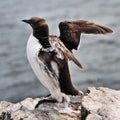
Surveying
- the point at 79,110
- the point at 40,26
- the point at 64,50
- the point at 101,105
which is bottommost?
the point at 79,110

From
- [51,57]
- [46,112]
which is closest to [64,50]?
[51,57]

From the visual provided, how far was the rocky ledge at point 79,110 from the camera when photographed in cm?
782

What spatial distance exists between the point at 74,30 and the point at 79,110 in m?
1.02

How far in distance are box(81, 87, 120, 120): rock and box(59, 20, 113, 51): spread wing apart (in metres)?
0.70

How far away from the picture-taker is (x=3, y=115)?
28.1 feet

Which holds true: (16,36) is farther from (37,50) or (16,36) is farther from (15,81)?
(37,50)

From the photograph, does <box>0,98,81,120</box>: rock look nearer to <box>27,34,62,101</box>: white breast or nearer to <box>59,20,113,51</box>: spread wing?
<box>27,34,62,101</box>: white breast

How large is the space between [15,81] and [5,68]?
98cm

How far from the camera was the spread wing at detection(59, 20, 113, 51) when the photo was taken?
26.9 feet

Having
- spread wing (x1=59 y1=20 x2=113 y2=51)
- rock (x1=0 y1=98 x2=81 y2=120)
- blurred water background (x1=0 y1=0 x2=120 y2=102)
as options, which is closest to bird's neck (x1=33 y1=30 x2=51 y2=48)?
spread wing (x1=59 y1=20 x2=113 y2=51)

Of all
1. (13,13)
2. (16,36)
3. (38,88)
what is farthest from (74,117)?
(13,13)

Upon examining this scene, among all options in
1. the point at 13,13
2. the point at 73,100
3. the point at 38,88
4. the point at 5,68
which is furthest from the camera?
the point at 13,13

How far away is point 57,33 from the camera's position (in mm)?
16312

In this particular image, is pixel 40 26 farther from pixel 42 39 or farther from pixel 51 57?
pixel 51 57
